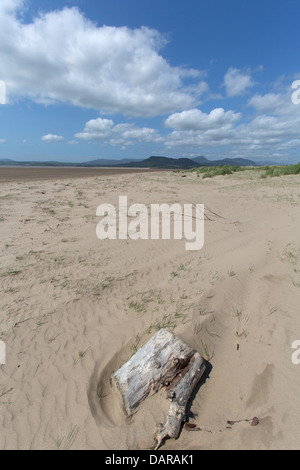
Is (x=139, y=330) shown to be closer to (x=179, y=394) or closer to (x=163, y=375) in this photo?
(x=163, y=375)

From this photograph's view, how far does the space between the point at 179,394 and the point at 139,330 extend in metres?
1.09

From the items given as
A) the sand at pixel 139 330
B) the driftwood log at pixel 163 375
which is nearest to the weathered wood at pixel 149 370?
the driftwood log at pixel 163 375

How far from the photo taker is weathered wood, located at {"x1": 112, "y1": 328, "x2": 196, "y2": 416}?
2.26m

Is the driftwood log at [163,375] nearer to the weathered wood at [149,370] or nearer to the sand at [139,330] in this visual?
the weathered wood at [149,370]

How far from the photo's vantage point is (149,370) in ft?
7.71

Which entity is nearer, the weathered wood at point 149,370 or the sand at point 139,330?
the sand at point 139,330

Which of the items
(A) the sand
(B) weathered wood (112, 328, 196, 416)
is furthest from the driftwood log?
(A) the sand

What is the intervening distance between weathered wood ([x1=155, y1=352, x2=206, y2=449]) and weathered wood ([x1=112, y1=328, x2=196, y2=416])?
61 millimetres

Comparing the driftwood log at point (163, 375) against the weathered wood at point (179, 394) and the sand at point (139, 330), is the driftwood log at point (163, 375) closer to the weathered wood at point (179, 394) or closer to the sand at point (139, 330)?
the weathered wood at point (179, 394)

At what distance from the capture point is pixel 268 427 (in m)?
2.03

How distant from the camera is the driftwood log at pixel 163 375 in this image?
2.19 metres

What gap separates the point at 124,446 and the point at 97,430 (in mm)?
293

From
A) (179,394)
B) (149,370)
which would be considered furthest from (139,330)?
(179,394)

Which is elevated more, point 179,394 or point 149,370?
point 149,370
